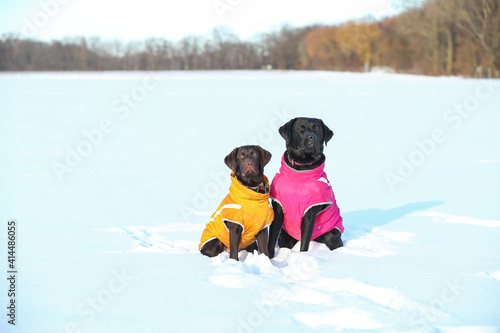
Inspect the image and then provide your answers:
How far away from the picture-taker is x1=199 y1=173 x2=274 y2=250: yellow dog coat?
3.64 m

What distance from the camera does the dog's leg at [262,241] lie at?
3840 mm

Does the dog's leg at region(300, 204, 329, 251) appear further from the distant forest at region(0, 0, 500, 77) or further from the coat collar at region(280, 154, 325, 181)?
the distant forest at region(0, 0, 500, 77)

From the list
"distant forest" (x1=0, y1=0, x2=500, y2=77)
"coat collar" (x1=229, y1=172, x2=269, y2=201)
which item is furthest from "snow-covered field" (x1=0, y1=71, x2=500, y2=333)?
"distant forest" (x1=0, y1=0, x2=500, y2=77)

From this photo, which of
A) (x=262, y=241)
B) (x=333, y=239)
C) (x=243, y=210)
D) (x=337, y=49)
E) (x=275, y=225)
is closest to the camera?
(x=243, y=210)

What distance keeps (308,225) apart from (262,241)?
1.26 ft

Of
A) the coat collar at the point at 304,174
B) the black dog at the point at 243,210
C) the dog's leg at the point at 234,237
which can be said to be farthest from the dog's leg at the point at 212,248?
the coat collar at the point at 304,174

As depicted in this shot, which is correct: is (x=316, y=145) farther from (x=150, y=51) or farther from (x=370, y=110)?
(x=150, y=51)

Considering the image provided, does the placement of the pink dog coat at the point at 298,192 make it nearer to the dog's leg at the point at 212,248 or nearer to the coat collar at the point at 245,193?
the coat collar at the point at 245,193

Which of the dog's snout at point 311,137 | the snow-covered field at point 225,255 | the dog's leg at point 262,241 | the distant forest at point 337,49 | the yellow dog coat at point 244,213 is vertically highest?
the distant forest at point 337,49

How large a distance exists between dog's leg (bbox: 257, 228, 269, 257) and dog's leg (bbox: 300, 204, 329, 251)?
31 cm

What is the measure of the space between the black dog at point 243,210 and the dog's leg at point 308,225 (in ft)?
0.98

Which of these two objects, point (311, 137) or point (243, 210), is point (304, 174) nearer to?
point (311, 137)

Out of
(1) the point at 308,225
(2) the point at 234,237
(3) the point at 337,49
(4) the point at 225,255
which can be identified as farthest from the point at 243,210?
(3) the point at 337,49

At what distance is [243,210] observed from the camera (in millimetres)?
3627
